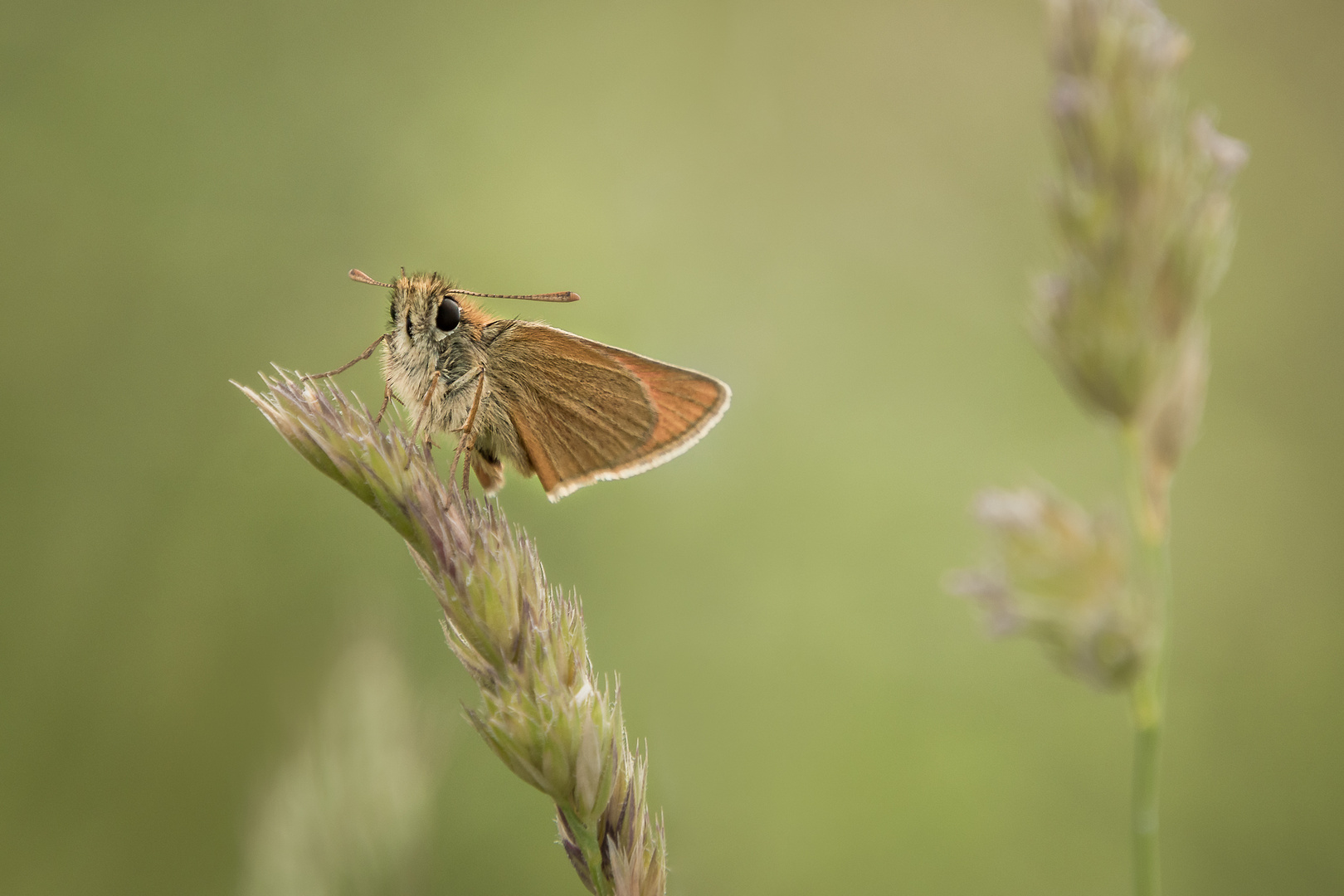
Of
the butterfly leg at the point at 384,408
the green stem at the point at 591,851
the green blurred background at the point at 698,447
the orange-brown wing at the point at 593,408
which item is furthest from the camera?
the green blurred background at the point at 698,447

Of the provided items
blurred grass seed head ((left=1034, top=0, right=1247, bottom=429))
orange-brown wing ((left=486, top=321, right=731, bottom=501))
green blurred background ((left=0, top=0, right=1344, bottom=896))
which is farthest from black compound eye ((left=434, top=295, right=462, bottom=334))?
blurred grass seed head ((left=1034, top=0, right=1247, bottom=429))

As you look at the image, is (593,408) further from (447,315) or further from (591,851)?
(591,851)

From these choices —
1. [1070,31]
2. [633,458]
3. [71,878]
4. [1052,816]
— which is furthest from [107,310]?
[1052,816]

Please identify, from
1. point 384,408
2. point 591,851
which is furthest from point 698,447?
point 591,851

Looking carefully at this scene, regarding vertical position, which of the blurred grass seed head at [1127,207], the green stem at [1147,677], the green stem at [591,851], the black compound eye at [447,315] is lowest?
the green stem at [591,851]

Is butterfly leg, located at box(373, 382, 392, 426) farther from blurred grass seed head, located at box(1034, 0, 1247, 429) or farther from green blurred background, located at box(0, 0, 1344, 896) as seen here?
blurred grass seed head, located at box(1034, 0, 1247, 429)

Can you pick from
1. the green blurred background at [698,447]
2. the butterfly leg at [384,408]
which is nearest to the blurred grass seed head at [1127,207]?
the butterfly leg at [384,408]

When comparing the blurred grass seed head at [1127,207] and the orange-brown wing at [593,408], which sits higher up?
the blurred grass seed head at [1127,207]

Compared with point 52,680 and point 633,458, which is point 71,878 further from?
point 633,458

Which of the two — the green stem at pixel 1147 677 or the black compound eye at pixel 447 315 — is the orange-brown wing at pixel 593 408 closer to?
the black compound eye at pixel 447 315
